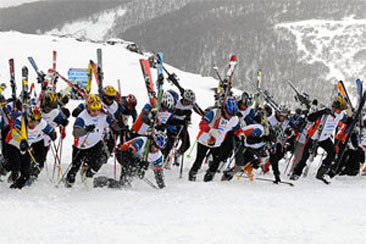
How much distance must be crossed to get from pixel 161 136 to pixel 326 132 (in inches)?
154

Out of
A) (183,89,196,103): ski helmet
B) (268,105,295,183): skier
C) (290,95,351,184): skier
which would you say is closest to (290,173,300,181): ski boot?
(290,95,351,184): skier

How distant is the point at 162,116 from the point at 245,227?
14.4 feet

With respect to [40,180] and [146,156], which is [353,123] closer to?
[146,156]

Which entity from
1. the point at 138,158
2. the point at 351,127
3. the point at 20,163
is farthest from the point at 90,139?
the point at 351,127

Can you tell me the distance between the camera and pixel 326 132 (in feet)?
26.9

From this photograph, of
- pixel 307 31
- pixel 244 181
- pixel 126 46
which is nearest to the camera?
pixel 244 181

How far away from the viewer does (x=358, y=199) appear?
5883 mm

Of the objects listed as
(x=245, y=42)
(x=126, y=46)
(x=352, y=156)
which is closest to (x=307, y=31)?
(x=245, y=42)

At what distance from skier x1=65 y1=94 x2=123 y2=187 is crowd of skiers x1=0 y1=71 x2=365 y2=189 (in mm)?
15

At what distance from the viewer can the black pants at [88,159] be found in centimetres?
625

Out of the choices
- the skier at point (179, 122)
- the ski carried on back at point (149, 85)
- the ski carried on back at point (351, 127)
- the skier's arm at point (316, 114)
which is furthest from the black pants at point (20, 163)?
the ski carried on back at point (351, 127)

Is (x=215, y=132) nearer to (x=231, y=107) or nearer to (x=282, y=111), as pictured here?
(x=231, y=107)

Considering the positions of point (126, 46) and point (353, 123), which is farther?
point (126, 46)

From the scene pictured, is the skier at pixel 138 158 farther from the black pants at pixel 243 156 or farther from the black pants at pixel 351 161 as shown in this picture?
the black pants at pixel 351 161
